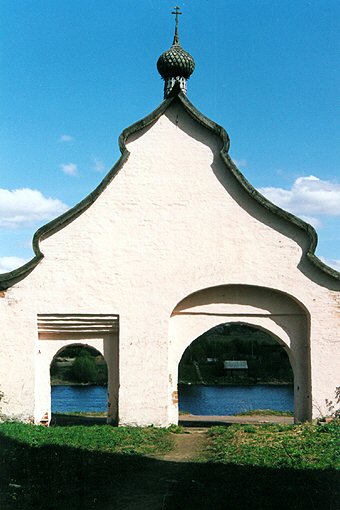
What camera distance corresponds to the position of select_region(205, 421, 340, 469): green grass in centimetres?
711

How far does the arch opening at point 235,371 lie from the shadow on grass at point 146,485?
20222mm

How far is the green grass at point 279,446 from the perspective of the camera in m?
7.11

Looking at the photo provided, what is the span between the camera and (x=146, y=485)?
654 centimetres

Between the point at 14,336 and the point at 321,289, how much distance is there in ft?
17.3

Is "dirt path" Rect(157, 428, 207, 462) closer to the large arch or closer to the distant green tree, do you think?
the large arch

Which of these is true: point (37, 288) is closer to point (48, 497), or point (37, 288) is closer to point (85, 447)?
point (85, 447)

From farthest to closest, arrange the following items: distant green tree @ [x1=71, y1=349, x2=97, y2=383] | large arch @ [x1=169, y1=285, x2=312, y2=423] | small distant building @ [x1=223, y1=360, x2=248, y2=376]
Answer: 1. small distant building @ [x1=223, y1=360, x2=248, y2=376]
2. distant green tree @ [x1=71, y1=349, x2=97, y2=383]
3. large arch @ [x1=169, y1=285, x2=312, y2=423]

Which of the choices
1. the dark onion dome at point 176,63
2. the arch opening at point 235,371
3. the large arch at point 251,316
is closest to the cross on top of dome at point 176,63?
the dark onion dome at point 176,63

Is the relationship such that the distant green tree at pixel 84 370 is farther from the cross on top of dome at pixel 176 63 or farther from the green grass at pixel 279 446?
the green grass at pixel 279 446

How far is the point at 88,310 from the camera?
10469mm

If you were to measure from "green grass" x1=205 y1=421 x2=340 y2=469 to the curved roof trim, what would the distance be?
2.77 meters

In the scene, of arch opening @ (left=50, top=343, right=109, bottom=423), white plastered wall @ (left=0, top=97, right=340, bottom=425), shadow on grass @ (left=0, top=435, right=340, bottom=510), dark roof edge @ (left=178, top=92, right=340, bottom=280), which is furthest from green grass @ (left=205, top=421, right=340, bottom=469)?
arch opening @ (left=50, top=343, right=109, bottom=423)

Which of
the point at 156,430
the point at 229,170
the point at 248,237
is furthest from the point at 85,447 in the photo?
the point at 229,170

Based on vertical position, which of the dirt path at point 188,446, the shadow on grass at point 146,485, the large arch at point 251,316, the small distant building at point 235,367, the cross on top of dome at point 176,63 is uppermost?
the cross on top of dome at point 176,63
